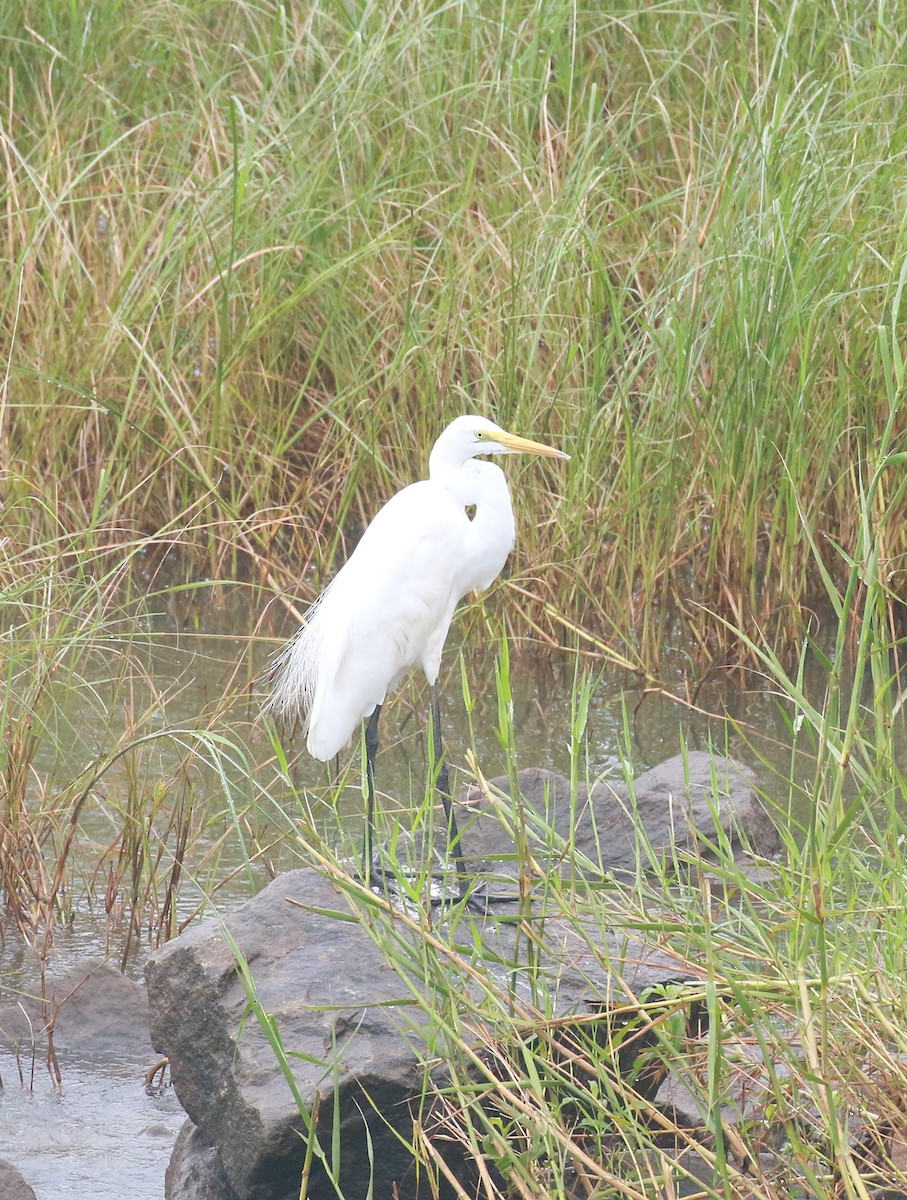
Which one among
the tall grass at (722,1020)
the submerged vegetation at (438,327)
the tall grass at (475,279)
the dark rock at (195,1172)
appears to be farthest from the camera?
the tall grass at (475,279)

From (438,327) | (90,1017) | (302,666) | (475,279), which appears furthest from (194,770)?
(475,279)

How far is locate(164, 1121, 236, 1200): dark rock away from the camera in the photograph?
2.38 meters

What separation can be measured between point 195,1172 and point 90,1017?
0.57 metres

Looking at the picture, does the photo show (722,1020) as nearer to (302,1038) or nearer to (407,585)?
(302,1038)

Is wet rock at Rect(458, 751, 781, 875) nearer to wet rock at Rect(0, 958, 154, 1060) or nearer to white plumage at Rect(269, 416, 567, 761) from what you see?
white plumage at Rect(269, 416, 567, 761)

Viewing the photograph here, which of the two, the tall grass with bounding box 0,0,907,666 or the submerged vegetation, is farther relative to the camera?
the tall grass with bounding box 0,0,907,666

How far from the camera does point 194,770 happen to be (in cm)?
413

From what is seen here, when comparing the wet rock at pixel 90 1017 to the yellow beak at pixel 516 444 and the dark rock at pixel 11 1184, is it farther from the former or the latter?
the yellow beak at pixel 516 444

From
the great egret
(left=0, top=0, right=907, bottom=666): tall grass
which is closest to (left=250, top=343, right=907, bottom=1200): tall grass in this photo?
the great egret

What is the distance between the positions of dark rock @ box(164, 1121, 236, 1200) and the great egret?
89cm

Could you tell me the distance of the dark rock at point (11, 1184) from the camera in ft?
7.41

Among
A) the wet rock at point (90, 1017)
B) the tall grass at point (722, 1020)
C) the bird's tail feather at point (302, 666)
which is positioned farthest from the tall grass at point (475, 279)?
the tall grass at point (722, 1020)

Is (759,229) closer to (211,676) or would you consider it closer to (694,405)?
(694,405)

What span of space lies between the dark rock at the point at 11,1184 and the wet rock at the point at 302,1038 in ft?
0.81
